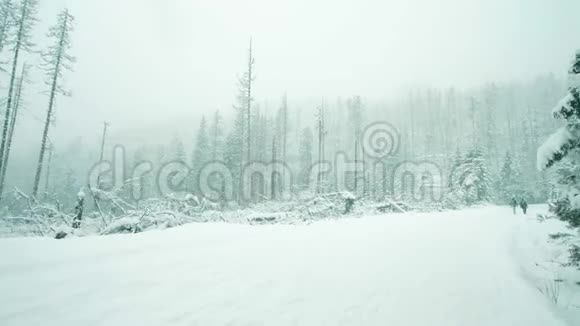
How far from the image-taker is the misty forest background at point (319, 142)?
1942cm

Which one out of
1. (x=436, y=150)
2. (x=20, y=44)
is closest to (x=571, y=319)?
(x=20, y=44)

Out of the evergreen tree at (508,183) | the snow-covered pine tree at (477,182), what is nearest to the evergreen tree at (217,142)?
the snow-covered pine tree at (477,182)

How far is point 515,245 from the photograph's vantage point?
7633 millimetres

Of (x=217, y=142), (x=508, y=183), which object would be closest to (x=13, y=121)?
(x=217, y=142)

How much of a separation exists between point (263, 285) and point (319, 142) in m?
33.1

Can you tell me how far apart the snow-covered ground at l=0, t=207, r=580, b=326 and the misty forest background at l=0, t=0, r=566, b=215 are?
8.08 feet

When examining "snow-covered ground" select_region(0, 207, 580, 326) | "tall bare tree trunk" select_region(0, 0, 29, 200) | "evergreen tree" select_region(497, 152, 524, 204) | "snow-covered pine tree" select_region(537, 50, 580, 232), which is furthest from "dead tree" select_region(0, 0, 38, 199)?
"evergreen tree" select_region(497, 152, 524, 204)

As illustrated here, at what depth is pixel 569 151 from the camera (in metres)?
4.71

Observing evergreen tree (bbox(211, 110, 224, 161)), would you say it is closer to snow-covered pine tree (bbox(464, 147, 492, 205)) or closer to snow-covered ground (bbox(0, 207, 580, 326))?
snow-covered pine tree (bbox(464, 147, 492, 205))

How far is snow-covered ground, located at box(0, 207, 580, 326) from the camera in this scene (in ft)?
7.75

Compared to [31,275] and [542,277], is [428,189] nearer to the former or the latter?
[542,277]

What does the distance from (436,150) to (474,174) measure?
38.9 metres

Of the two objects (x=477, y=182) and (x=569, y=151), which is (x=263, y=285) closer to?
(x=569, y=151)

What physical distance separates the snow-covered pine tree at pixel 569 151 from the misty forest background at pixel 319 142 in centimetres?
43
